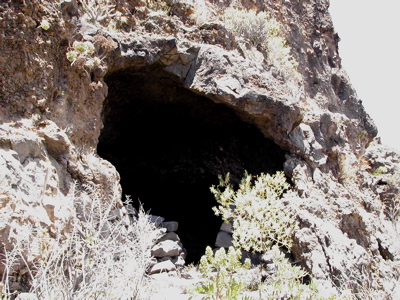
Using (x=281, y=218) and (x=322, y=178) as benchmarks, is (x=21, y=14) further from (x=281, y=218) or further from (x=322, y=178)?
(x=322, y=178)

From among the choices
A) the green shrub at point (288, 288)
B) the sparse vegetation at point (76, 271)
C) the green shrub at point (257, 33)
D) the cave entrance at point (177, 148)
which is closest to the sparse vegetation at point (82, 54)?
the cave entrance at point (177, 148)

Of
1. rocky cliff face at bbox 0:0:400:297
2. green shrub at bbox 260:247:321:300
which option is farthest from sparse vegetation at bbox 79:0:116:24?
green shrub at bbox 260:247:321:300

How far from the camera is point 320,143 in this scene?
334 inches

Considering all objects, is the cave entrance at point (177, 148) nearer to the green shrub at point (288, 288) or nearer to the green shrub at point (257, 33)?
the green shrub at point (257, 33)

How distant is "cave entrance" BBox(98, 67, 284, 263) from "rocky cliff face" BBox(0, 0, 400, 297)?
0.04 m

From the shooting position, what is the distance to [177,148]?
9.91m

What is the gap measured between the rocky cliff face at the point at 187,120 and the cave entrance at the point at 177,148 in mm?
36

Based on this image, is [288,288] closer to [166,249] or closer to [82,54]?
[166,249]

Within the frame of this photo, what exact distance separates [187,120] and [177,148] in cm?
98

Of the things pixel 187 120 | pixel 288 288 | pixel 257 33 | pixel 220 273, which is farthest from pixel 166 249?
pixel 257 33

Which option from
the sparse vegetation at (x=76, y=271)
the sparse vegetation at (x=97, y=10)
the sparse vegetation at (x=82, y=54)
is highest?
the sparse vegetation at (x=97, y=10)

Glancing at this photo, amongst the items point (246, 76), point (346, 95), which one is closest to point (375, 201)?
point (346, 95)

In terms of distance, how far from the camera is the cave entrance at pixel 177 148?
8305 mm

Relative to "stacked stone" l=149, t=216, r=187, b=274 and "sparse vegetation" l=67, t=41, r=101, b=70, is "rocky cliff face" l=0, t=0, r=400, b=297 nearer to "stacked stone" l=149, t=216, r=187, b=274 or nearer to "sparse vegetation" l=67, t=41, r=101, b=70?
"sparse vegetation" l=67, t=41, r=101, b=70
